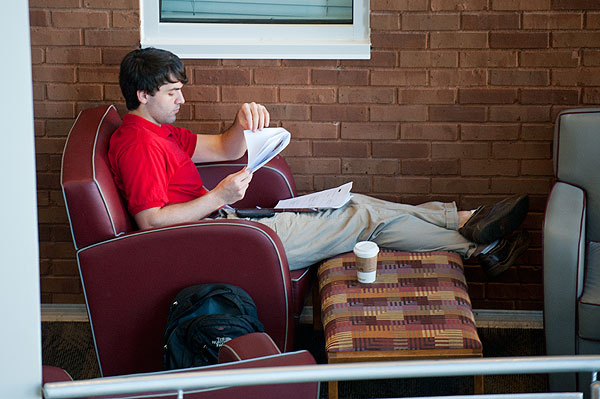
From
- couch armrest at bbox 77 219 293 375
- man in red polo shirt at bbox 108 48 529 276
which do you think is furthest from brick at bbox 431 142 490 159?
couch armrest at bbox 77 219 293 375

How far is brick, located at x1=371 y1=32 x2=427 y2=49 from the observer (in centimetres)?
318

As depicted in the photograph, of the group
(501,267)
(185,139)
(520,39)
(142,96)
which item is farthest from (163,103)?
(520,39)

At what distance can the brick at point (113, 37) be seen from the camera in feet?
10.5

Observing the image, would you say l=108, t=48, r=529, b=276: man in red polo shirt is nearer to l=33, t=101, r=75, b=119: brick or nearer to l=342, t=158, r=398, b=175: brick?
l=342, t=158, r=398, b=175: brick

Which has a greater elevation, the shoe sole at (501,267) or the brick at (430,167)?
the brick at (430,167)

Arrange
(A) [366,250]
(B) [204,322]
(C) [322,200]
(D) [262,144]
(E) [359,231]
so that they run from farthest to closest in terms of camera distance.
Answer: (C) [322,200] → (E) [359,231] → (D) [262,144] → (A) [366,250] → (B) [204,322]

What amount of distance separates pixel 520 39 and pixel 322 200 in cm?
109

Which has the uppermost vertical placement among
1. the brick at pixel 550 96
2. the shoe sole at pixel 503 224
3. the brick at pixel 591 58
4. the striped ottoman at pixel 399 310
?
the brick at pixel 591 58

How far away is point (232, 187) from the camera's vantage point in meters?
2.63

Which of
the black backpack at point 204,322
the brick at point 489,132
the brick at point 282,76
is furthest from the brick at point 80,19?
the brick at point 489,132

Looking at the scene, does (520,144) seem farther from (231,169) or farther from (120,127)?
(120,127)

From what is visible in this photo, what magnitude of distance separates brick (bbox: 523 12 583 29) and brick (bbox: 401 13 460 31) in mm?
294

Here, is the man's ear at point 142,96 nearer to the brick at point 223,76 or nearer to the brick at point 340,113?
the brick at point 223,76

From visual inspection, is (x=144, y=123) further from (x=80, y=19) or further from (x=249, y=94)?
(x=80, y=19)
